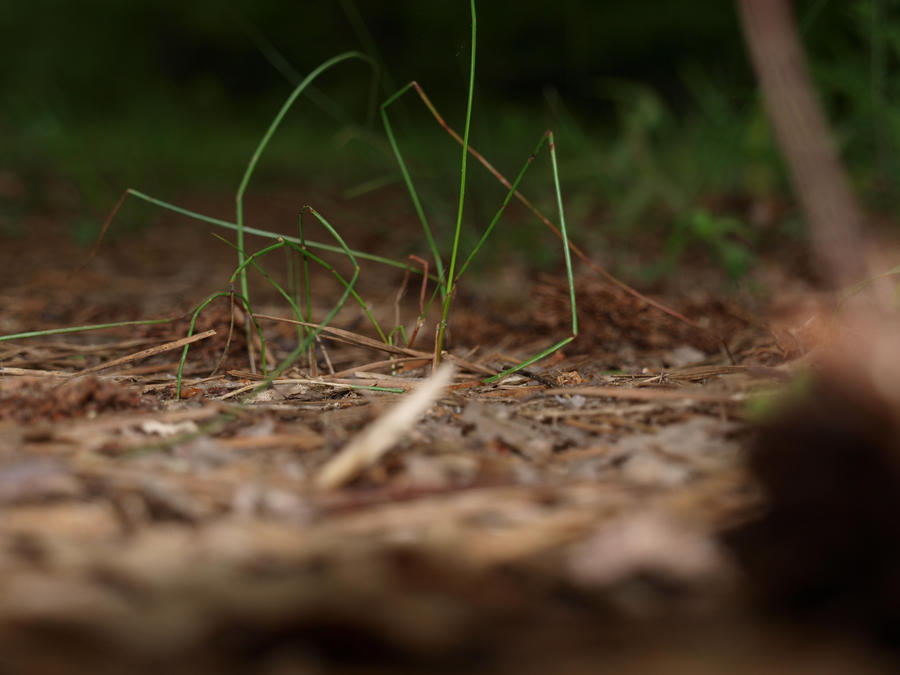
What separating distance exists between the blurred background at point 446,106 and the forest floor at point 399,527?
1.83 feet

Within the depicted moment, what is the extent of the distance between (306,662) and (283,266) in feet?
6.53

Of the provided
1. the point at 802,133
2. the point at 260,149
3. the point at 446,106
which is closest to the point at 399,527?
the point at 802,133

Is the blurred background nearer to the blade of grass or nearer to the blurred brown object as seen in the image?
the blade of grass

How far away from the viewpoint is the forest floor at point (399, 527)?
408 millimetres

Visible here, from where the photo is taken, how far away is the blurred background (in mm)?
1978

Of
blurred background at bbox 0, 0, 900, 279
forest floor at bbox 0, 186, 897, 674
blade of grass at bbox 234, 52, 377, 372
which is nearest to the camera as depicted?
forest floor at bbox 0, 186, 897, 674

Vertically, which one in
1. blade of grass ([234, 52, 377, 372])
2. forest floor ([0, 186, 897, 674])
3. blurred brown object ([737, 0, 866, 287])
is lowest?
forest floor ([0, 186, 897, 674])

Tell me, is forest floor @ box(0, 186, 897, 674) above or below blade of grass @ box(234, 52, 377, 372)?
below

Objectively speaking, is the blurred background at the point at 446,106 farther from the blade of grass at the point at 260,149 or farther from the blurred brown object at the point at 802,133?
the blurred brown object at the point at 802,133

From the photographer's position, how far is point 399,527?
55cm

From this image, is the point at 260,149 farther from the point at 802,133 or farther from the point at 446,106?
the point at 446,106

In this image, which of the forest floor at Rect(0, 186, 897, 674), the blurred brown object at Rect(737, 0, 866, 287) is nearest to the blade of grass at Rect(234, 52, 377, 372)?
the forest floor at Rect(0, 186, 897, 674)

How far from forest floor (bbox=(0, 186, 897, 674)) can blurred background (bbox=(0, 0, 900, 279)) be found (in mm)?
556

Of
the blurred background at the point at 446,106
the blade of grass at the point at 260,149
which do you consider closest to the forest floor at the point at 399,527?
the blade of grass at the point at 260,149
